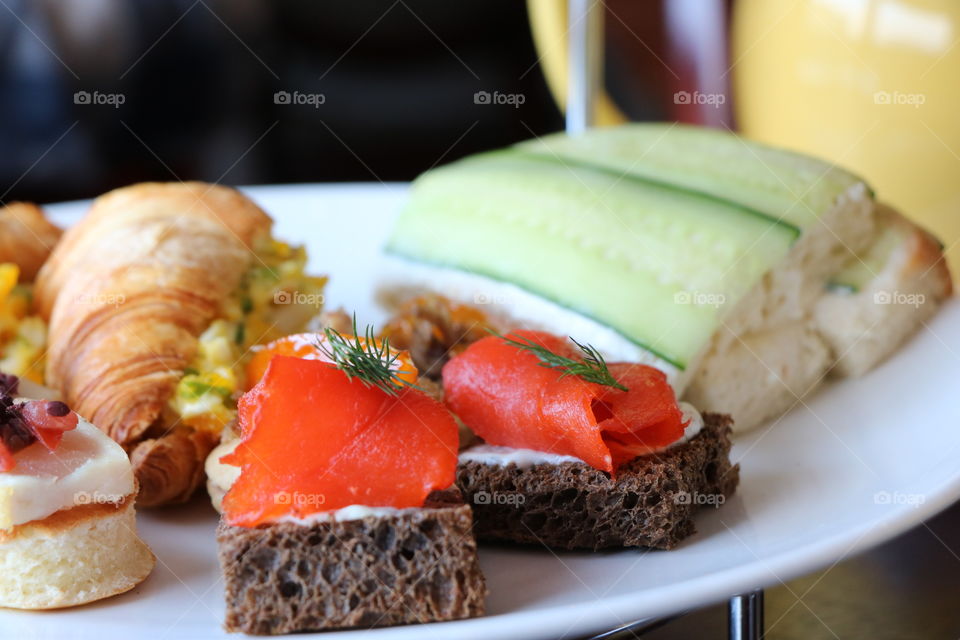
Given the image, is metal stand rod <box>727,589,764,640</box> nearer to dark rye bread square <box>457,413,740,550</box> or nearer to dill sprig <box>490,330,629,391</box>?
dark rye bread square <box>457,413,740,550</box>

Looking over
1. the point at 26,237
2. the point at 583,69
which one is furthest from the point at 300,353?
the point at 583,69

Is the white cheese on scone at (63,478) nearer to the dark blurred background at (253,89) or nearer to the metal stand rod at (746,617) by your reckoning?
the metal stand rod at (746,617)

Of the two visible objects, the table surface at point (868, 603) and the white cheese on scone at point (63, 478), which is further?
the table surface at point (868, 603)

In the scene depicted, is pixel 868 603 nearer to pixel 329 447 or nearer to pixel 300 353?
pixel 329 447

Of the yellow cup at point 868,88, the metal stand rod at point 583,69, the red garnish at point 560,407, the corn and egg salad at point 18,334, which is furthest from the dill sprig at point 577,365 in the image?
the metal stand rod at point 583,69

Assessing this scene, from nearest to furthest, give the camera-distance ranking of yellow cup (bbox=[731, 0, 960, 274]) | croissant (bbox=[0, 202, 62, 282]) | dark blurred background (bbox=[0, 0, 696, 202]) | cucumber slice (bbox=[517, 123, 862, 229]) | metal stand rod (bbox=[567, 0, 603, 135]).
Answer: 1. cucumber slice (bbox=[517, 123, 862, 229])
2. croissant (bbox=[0, 202, 62, 282])
3. yellow cup (bbox=[731, 0, 960, 274])
4. metal stand rod (bbox=[567, 0, 603, 135])
5. dark blurred background (bbox=[0, 0, 696, 202])

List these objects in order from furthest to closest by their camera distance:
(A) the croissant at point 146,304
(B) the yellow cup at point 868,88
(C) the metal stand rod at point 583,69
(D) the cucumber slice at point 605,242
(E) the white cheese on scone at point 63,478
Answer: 1. (C) the metal stand rod at point 583,69
2. (B) the yellow cup at point 868,88
3. (D) the cucumber slice at point 605,242
4. (A) the croissant at point 146,304
5. (E) the white cheese on scone at point 63,478

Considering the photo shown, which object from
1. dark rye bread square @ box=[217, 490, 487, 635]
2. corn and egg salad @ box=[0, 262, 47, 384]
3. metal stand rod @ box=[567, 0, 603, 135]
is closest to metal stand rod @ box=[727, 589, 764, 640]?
dark rye bread square @ box=[217, 490, 487, 635]
